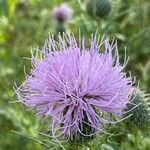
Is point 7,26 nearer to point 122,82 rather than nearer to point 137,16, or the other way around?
point 137,16

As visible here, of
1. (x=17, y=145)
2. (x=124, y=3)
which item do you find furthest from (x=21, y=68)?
(x=124, y=3)

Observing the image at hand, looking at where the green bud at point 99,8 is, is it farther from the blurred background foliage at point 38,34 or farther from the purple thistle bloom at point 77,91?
the purple thistle bloom at point 77,91

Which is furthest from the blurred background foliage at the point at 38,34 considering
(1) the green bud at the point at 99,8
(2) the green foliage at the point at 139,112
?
(2) the green foliage at the point at 139,112

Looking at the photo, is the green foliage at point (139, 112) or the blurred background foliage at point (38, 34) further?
the blurred background foliage at point (38, 34)

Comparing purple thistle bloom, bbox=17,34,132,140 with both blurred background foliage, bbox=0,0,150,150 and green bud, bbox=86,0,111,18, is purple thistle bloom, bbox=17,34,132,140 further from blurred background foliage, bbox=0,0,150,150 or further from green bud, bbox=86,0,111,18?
green bud, bbox=86,0,111,18

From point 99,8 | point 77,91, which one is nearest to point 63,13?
point 99,8
